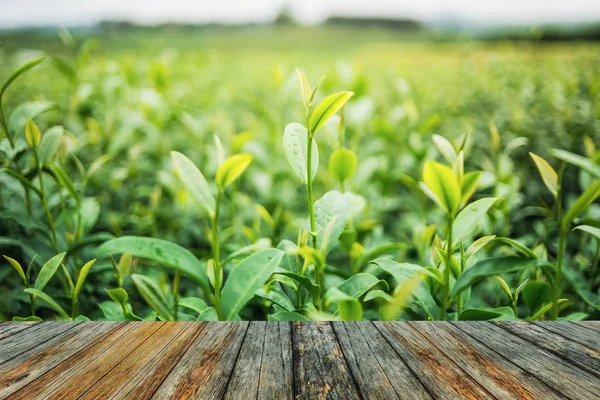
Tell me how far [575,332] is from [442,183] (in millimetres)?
495

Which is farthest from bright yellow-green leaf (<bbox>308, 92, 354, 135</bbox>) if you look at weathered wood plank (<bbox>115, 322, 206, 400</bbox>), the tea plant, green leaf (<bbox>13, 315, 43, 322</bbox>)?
green leaf (<bbox>13, 315, 43, 322</bbox>)

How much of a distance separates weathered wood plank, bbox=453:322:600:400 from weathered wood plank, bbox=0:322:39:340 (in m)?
0.92

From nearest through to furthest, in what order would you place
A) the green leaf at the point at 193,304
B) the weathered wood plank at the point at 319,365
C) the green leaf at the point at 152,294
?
1. the weathered wood plank at the point at 319,365
2. the green leaf at the point at 152,294
3. the green leaf at the point at 193,304


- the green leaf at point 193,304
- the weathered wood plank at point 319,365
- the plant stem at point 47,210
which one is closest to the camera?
the weathered wood plank at point 319,365

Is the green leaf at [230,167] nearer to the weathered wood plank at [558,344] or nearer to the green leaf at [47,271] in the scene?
the green leaf at [47,271]

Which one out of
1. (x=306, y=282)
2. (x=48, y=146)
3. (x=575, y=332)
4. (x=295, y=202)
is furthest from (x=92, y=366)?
(x=295, y=202)

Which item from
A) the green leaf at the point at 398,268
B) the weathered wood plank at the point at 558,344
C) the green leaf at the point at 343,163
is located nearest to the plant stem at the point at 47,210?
the green leaf at the point at 343,163

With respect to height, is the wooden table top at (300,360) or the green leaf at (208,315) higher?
the green leaf at (208,315)

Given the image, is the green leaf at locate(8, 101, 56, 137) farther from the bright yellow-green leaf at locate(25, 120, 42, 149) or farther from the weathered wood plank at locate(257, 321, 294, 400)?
the weathered wood plank at locate(257, 321, 294, 400)

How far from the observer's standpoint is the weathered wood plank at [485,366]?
0.75 m

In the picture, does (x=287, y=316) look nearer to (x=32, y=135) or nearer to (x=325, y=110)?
(x=325, y=110)

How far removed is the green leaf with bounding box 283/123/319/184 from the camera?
34.1 inches

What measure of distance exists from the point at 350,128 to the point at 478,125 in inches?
44.6

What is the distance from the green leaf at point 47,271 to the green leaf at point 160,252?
183mm
